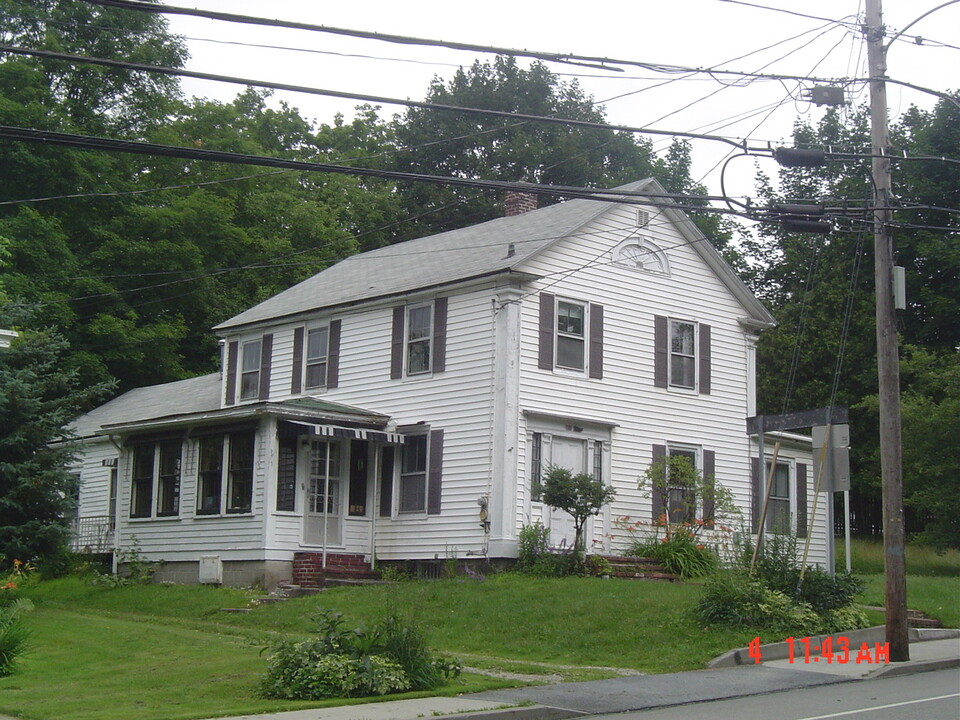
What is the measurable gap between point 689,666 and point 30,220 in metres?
29.3

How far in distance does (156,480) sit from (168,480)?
326 mm

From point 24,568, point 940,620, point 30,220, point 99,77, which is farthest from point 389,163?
point 940,620

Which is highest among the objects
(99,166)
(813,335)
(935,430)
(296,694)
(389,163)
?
(389,163)

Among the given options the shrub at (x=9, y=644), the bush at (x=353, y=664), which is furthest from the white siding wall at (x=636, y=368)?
the shrub at (x=9, y=644)

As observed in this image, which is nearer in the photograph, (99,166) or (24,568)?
(24,568)

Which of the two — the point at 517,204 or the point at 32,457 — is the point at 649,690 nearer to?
the point at 32,457

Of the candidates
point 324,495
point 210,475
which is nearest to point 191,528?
point 210,475

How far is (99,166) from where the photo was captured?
40875 millimetres

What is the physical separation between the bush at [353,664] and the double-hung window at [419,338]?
38.7 feet

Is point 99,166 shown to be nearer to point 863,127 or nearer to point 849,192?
point 849,192

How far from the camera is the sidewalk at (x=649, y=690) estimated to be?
38.7 ft

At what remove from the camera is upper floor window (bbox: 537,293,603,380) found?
24125 millimetres

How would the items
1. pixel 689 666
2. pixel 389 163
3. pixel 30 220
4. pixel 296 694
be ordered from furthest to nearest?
pixel 389 163
pixel 30 220
pixel 689 666
pixel 296 694

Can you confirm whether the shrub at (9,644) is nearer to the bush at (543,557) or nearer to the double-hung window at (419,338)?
the bush at (543,557)
